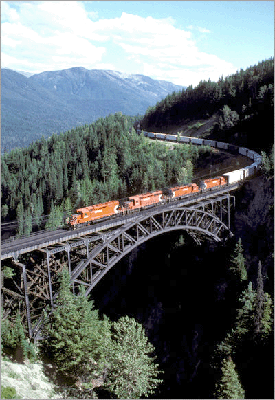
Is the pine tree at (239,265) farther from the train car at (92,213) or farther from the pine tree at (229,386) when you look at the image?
the train car at (92,213)

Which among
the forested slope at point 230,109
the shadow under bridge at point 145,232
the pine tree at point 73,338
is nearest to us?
the pine tree at point 73,338

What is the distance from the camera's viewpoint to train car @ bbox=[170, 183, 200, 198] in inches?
1999

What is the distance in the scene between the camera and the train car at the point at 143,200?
45.4 meters

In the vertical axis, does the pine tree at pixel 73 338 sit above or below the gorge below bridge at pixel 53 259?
below

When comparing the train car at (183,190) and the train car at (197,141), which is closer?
the train car at (183,190)

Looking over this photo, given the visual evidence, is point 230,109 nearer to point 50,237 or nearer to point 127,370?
point 50,237

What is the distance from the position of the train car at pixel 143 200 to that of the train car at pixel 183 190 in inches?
108

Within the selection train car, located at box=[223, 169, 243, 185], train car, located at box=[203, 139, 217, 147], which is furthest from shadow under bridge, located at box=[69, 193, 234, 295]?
train car, located at box=[203, 139, 217, 147]

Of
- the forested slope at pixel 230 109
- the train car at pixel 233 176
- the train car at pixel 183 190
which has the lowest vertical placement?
the train car at pixel 183 190

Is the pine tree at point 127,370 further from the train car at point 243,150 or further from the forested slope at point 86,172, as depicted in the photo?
the train car at point 243,150

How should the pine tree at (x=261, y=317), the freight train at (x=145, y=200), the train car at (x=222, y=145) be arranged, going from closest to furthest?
the pine tree at (x=261, y=317), the freight train at (x=145, y=200), the train car at (x=222, y=145)

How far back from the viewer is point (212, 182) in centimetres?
5572

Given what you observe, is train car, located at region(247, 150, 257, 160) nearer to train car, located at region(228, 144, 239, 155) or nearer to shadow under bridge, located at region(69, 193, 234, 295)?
train car, located at region(228, 144, 239, 155)

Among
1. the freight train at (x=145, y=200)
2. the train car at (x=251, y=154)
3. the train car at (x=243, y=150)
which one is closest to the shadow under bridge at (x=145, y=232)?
the freight train at (x=145, y=200)
